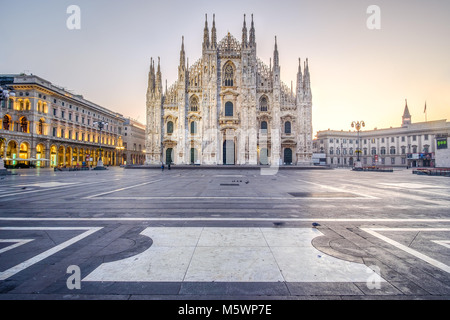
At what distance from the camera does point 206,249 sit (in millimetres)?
3938

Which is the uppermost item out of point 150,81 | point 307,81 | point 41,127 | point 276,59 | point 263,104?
point 276,59

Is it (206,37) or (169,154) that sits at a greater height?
(206,37)

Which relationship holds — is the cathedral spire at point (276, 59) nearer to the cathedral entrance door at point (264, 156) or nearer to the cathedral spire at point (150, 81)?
the cathedral entrance door at point (264, 156)

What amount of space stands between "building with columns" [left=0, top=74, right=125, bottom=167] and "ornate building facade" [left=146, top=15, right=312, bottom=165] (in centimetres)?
1285

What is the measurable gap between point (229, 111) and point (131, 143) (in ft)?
167

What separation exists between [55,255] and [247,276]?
3.21 m

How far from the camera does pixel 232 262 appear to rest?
11.2ft

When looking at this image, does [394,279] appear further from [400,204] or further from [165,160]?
[165,160]

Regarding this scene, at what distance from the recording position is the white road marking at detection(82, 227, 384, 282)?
2.98m

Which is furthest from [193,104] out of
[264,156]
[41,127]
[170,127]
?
[41,127]

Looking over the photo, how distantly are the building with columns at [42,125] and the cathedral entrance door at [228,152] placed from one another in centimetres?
2151

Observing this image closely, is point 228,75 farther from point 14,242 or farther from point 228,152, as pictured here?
point 14,242

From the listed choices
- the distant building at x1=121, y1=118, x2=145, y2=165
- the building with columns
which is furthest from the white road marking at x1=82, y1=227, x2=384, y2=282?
the distant building at x1=121, y1=118, x2=145, y2=165

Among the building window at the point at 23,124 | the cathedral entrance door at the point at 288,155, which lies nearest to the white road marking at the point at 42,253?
the cathedral entrance door at the point at 288,155
